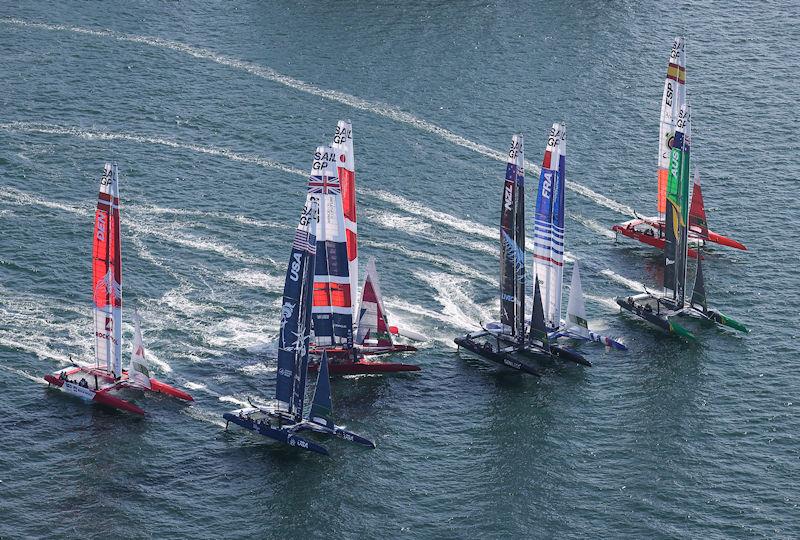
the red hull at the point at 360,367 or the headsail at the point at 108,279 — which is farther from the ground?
the headsail at the point at 108,279

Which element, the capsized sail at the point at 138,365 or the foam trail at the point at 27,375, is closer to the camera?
the capsized sail at the point at 138,365

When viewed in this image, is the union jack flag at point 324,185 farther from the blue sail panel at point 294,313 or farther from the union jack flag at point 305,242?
the union jack flag at point 305,242

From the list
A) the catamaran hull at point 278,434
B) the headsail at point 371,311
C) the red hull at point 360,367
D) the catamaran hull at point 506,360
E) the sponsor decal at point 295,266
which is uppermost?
the sponsor decal at point 295,266

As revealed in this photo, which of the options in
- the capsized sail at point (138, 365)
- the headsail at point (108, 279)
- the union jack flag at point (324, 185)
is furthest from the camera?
the capsized sail at point (138, 365)

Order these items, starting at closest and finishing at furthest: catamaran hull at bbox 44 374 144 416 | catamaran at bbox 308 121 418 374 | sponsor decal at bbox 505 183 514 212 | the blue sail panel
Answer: the blue sail panel
catamaran hull at bbox 44 374 144 416
catamaran at bbox 308 121 418 374
sponsor decal at bbox 505 183 514 212

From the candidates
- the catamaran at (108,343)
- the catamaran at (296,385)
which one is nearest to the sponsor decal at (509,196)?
the catamaran at (296,385)

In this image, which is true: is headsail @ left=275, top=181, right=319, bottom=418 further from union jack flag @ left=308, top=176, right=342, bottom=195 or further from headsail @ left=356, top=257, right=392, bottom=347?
headsail @ left=356, top=257, right=392, bottom=347

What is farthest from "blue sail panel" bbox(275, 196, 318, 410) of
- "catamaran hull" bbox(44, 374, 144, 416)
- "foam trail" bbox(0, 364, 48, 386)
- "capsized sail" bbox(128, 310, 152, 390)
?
"foam trail" bbox(0, 364, 48, 386)
